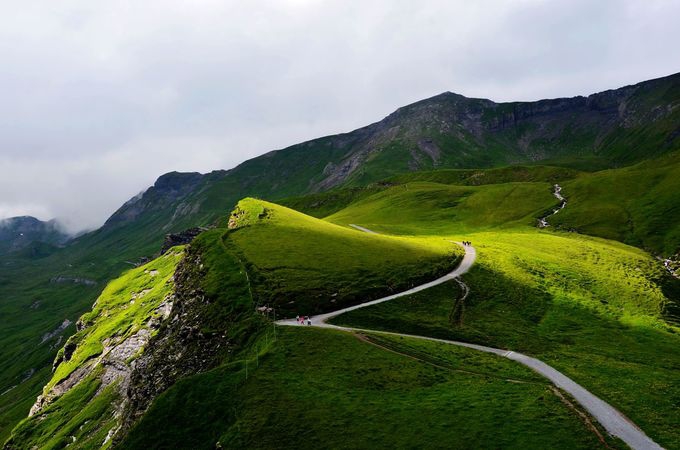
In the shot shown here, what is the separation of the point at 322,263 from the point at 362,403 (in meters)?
37.6

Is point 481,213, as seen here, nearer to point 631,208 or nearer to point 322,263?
point 631,208

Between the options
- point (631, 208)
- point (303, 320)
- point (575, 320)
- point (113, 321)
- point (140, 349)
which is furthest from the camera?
point (113, 321)

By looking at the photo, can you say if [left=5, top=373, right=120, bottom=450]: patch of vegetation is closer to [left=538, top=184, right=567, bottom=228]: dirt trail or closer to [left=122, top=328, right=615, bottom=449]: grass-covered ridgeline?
[left=122, top=328, right=615, bottom=449]: grass-covered ridgeline

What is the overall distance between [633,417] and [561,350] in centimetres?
1798

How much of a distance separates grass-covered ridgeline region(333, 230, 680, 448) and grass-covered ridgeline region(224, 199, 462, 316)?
5.66m

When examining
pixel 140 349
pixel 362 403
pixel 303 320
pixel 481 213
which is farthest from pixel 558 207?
pixel 140 349

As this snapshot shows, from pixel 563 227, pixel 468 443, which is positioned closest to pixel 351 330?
pixel 468 443

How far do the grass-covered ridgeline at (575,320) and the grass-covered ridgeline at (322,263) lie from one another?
5656 millimetres

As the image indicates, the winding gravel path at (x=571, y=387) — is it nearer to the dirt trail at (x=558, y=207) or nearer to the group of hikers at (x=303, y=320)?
the group of hikers at (x=303, y=320)

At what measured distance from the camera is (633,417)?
36.1 metres

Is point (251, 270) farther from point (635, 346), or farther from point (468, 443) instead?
point (635, 346)

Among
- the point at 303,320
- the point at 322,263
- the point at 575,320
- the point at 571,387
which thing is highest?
the point at 322,263

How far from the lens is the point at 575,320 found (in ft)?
215

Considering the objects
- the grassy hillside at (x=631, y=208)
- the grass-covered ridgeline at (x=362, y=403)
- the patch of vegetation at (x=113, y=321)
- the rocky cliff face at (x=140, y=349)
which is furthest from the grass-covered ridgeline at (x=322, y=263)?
the grassy hillside at (x=631, y=208)
